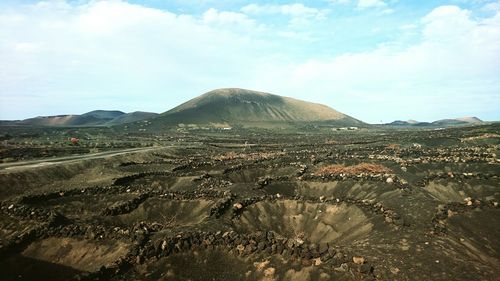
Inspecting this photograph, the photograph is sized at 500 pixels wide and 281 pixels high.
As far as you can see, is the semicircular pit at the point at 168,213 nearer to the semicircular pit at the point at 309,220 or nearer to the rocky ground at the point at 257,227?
the rocky ground at the point at 257,227

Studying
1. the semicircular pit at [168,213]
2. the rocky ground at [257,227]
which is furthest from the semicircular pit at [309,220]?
the semicircular pit at [168,213]

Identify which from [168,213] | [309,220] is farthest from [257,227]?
[168,213]

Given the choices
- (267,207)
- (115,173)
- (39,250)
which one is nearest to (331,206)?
(267,207)

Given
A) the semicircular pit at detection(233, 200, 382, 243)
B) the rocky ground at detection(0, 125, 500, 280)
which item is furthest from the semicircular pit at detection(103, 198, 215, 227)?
the semicircular pit at detection(233, 200, 382, 243)

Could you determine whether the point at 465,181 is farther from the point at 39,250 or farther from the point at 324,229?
the point at 39,250

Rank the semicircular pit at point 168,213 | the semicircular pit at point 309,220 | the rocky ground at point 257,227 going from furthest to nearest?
the semicircular pit at point 168,213 → the semicircular pit at point 309,220 → the rocky ground at point 257,227

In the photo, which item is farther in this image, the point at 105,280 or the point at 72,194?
the point at 72,194

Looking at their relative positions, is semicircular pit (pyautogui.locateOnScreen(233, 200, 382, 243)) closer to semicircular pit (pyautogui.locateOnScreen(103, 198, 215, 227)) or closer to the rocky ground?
the rocky ground

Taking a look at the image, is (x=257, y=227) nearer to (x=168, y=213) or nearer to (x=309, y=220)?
(x=309, y=220)
